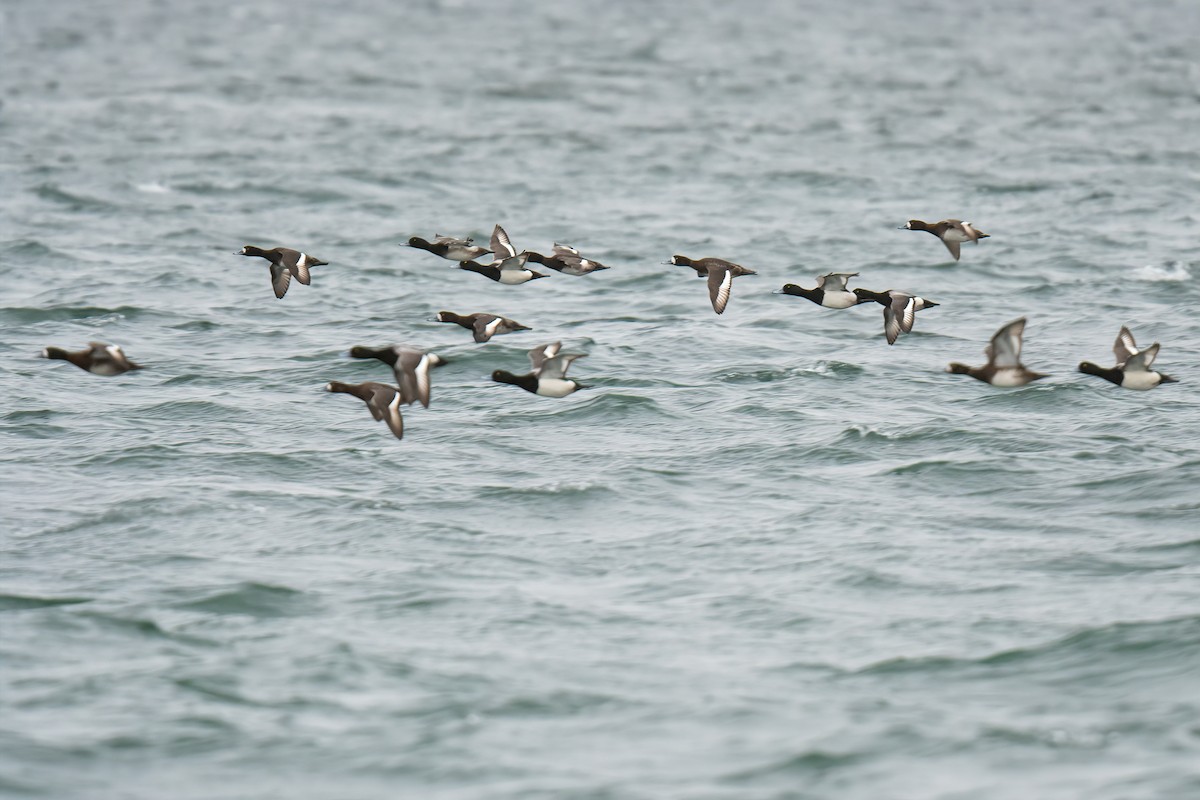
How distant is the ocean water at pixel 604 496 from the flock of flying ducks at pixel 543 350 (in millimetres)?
1349

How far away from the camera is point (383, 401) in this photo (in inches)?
701

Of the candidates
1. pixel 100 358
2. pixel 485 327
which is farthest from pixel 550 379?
pixel 100 358

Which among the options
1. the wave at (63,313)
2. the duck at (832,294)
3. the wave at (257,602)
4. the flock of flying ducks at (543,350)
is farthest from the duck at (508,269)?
the wave at (63,313)

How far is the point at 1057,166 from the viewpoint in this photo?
43.4 meters

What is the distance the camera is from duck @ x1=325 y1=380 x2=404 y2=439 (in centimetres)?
1722

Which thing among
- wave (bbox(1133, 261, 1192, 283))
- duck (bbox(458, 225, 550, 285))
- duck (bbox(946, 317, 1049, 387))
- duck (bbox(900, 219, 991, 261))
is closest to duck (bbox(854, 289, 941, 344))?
duck (bbox(900, 219, 991, 261))

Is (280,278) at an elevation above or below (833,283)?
below

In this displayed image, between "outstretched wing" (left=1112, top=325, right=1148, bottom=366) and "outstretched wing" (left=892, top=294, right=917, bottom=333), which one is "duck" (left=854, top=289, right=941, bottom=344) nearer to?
"outstretched wing" (left=892, top=294, right=917, bottom=333)

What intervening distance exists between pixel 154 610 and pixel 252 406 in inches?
266

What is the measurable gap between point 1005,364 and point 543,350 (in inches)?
204

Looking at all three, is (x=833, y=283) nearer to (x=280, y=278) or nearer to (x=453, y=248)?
(x=453, y=248)

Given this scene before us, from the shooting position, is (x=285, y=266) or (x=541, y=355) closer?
(x=541, y=355)

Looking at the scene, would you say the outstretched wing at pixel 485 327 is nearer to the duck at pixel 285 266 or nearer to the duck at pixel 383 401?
the duck at pixel 383 401

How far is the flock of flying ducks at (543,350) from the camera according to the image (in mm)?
17719
